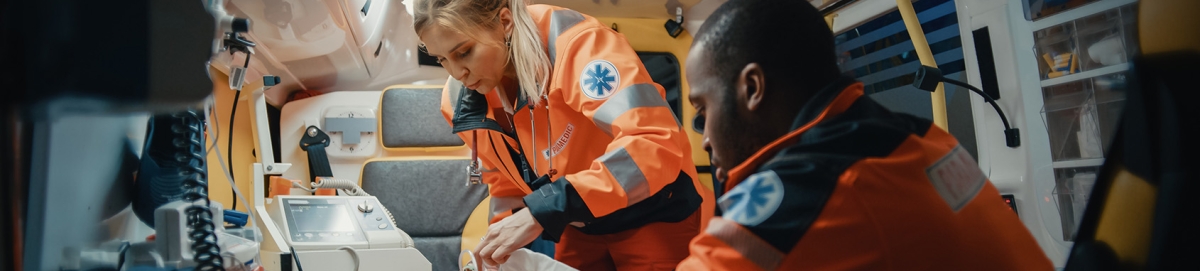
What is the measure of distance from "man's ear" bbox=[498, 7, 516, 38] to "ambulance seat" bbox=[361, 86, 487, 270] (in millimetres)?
1955

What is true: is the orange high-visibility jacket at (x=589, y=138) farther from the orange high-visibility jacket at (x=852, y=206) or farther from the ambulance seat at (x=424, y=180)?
the ambulance seat at (x=424, y=180)

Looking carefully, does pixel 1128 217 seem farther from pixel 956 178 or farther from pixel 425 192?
pixel 425 192

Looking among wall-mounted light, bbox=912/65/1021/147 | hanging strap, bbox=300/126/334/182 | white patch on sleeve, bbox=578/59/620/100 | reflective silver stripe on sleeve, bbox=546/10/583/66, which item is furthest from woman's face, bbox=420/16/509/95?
hanging strap, bbox=300/126/334/182

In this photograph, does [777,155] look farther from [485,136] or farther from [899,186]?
[485,136]

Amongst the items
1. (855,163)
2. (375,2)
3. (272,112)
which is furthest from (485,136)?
(272,112)

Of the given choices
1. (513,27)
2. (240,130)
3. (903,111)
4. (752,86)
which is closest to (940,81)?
(903,111)

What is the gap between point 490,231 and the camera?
44.8 inches

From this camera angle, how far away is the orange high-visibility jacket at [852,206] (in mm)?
496

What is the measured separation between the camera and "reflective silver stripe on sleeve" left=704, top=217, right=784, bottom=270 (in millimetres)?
511

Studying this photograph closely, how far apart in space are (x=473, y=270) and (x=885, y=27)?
824mm

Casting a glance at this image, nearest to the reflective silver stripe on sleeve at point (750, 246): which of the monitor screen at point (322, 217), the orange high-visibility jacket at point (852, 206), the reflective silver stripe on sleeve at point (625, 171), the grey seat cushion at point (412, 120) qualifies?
Result: the orange high-visibility jacket at point (852, 206)

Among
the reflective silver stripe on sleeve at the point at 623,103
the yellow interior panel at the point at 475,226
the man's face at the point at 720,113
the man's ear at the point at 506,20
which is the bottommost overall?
the yellow interior panel at the point at 475,226

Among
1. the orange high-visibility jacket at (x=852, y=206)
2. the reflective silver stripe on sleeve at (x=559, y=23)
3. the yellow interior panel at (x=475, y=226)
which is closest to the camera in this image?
the orange high-visibility jacket at (x=852, y=206)

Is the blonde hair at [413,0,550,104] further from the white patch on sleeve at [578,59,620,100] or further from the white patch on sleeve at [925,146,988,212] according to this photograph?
the white patch on sleeve at [925,146,988,212]
